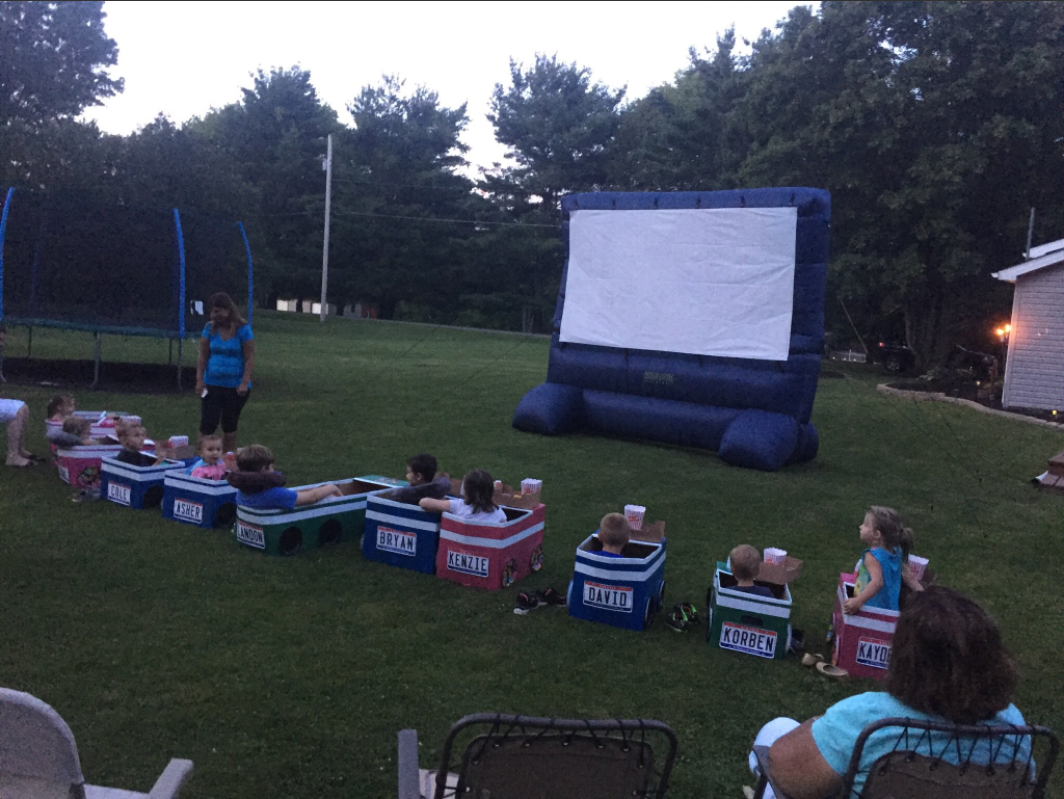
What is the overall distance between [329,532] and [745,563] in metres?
3.20

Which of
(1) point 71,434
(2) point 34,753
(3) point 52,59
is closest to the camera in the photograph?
(2) point 34,753

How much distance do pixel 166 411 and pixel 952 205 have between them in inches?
908

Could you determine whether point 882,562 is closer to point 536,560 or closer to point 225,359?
point 536,560

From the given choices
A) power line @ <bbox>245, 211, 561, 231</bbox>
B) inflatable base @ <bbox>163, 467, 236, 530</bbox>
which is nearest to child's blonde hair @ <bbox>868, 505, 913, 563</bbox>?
inflatable base @ <bbox>163, 467, 236, 530</bbox>

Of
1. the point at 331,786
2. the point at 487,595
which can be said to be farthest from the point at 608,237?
the point at 331,786

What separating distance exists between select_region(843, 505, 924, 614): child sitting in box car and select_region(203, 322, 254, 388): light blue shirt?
575 centimetres

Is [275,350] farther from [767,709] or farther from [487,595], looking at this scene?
[767,709]

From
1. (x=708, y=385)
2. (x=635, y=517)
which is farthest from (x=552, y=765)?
(x=708, y=385)

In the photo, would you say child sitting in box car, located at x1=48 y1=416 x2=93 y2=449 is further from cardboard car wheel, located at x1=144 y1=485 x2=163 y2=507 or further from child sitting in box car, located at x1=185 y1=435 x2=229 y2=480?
child sitting in box car, located at x1=185 y1=435 x2=229 y2=480

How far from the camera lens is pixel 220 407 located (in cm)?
807

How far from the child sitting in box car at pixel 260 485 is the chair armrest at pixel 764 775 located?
418 cm

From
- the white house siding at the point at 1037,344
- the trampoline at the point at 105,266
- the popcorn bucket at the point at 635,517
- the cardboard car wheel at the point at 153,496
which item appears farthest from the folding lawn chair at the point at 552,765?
the white house siding at the point at 1037,344

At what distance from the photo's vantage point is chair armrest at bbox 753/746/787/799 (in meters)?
2.39

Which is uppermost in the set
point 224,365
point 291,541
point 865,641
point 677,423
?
point 224,365
